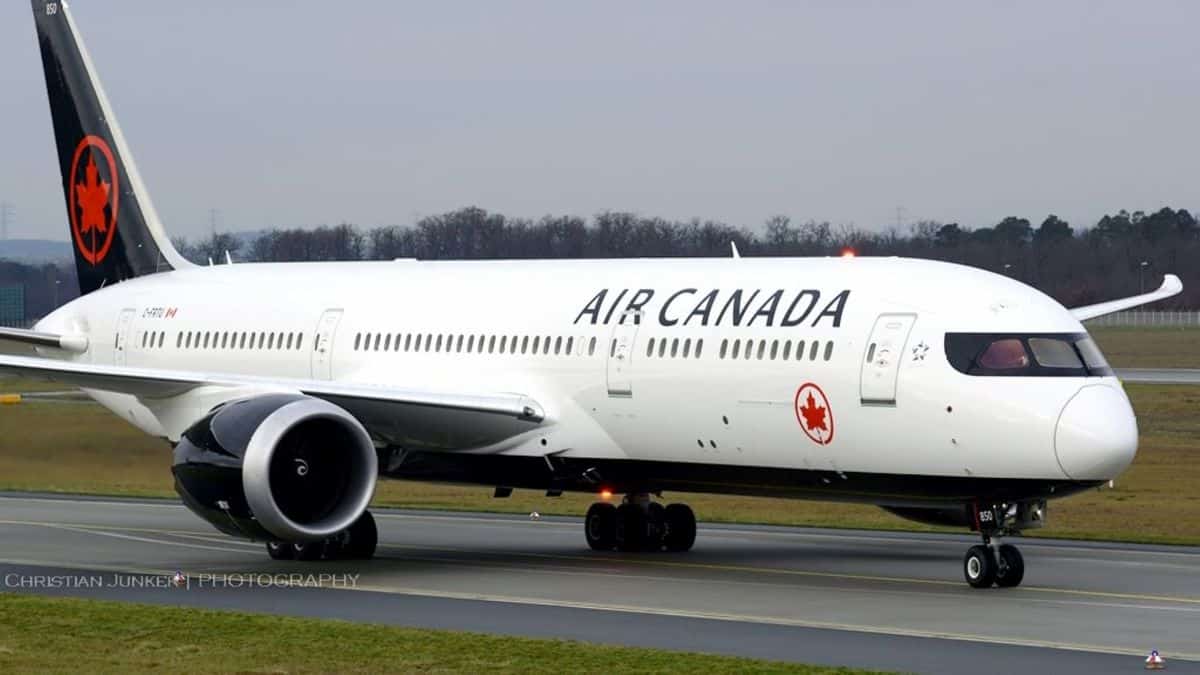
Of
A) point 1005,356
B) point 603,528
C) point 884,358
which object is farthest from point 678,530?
point 1005,356

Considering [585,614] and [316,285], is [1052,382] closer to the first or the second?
[585,614]

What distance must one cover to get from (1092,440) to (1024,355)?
4.30ft

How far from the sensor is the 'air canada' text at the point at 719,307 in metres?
24.4

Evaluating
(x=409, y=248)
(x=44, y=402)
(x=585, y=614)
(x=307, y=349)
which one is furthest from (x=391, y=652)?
(x=409, y=248)

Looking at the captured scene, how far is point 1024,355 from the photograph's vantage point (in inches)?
884

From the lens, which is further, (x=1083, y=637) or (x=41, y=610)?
(x=41, y=610)

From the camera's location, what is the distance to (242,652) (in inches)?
709

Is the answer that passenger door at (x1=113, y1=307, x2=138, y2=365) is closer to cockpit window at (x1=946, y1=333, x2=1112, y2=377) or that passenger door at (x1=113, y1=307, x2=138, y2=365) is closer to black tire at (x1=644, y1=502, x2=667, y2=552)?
black tire at (x1=644, y1=502, x2=667, y2=552)

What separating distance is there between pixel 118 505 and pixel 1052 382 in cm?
2125

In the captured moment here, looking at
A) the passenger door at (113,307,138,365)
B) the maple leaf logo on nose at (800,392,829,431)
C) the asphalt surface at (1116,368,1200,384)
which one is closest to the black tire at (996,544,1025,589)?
the maple leaf logo on nose at (800,392,829,431)

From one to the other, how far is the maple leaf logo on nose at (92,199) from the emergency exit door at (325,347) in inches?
267

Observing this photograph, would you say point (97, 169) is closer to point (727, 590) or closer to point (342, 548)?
point (342, 548)

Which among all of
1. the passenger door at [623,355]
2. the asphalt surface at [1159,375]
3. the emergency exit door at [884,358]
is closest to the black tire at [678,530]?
the passenger door at [623,355]

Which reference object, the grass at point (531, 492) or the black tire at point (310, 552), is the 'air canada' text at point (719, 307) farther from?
the grass at point (531, 492)
